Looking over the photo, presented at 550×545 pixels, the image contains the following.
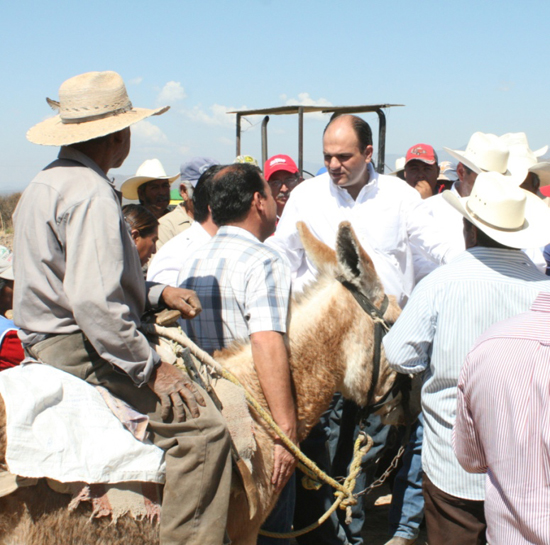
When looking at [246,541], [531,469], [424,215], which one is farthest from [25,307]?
[424,215]

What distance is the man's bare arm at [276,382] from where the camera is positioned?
2680 mm

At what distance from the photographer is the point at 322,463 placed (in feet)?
13.2

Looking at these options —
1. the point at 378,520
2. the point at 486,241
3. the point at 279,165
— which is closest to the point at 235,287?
the point at 486,241

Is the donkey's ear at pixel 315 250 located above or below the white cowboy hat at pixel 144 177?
above

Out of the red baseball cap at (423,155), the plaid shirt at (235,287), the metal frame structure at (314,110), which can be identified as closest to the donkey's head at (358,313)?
the plaid shirt at (235,287)

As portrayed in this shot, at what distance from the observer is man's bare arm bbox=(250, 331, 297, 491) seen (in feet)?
8.79

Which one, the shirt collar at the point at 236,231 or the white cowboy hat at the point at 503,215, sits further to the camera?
the shirt collar at the point at 236,231

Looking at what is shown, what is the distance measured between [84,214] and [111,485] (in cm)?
104

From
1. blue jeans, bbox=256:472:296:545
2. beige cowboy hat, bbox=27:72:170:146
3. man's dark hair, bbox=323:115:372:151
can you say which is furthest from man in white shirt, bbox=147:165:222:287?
blue jeans, bbox=256:472:296:545

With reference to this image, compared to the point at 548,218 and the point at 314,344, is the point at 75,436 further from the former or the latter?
the point at 548,218

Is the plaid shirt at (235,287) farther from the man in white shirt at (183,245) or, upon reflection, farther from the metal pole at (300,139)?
the metal pole at (300,139)

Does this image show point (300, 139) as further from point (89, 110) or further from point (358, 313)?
point (89, 110)

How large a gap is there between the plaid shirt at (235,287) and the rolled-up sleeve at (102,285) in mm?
726

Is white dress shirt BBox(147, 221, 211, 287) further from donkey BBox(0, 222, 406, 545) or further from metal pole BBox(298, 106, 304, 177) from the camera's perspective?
metal pole BBox(298, 106, 304, 177)
